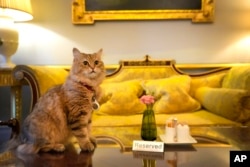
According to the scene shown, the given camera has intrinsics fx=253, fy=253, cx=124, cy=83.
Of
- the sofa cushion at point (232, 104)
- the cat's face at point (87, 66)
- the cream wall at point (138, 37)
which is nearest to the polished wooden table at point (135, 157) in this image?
the cat's face at point (87, 66)

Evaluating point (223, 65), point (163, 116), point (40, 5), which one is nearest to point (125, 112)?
point (163, 116)

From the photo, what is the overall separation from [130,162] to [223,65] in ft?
5.94

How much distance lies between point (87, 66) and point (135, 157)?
373mm

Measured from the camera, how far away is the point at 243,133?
111cm

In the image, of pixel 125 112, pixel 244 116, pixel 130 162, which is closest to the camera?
pixel 130 162

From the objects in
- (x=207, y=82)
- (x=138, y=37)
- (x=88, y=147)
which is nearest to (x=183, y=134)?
(x=88, y=147)

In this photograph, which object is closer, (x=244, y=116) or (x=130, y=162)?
(x=130, y=162)

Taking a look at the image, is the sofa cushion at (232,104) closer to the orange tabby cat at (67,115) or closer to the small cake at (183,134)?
the small cake at (183,134)

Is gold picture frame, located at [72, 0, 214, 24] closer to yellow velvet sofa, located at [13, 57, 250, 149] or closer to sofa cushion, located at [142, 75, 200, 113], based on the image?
yellow velvet sofa, located at [13, 57, 250, 149]

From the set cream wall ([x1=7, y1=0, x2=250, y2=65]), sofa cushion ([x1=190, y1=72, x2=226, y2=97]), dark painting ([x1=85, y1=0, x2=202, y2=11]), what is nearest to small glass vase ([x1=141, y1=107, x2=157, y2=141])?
sofa cushion ([x1=190, y1=72, x2=226, y2=97])

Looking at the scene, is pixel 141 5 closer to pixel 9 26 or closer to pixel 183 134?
pixel 9 26

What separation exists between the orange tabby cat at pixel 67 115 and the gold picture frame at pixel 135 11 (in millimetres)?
1433

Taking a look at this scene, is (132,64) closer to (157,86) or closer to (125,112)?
(157,86)

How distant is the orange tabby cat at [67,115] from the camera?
2.82 ft
